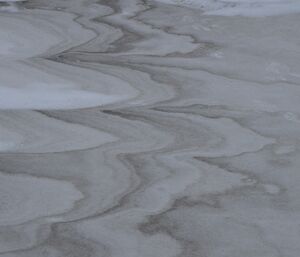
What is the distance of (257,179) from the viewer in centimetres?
114

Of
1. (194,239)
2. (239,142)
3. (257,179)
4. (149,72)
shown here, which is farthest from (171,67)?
(194,239)

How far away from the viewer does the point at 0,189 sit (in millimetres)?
1093

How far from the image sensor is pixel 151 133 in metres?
1.34

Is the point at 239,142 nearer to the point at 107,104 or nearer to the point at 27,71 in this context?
the point at 107,104

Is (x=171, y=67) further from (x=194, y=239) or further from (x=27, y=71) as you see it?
(x=194, y=239)

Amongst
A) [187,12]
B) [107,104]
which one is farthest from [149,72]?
[187,12]

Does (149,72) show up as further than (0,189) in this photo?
Yes

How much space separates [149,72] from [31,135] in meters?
0.44

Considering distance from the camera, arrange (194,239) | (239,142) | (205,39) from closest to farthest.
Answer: (194,239) → (239,142) → (205,39)

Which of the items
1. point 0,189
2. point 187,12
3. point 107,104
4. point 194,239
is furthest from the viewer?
point 187,12

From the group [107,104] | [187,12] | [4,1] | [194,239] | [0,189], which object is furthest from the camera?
[4,1]

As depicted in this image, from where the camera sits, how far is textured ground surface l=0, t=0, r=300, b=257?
982 millimetres

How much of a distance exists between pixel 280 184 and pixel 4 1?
1.46 m

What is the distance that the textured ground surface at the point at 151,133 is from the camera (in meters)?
0.98
